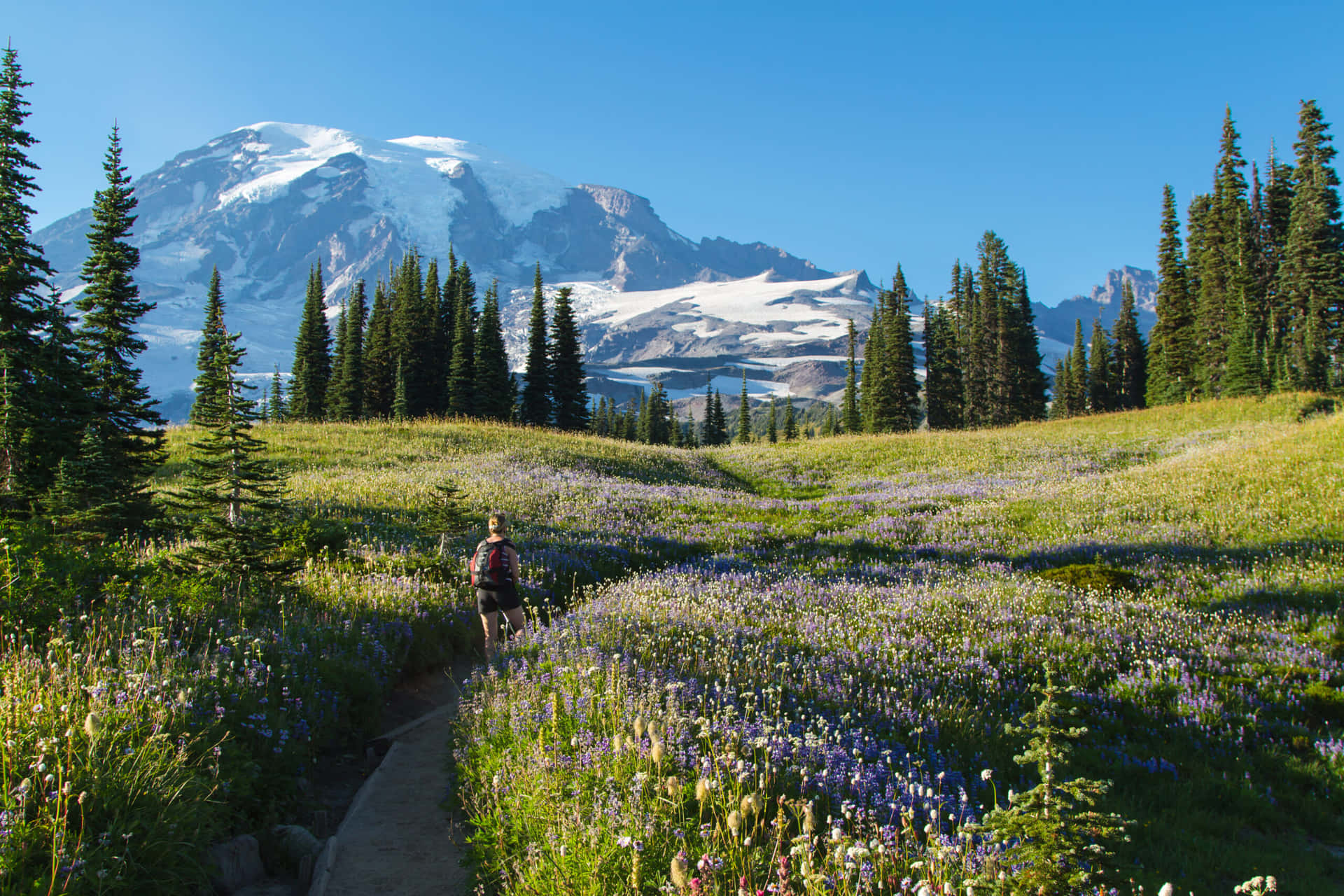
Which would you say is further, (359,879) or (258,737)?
(258,737)

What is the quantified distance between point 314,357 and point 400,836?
7455 centimetres

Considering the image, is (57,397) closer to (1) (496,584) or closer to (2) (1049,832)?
(1) (496,584)

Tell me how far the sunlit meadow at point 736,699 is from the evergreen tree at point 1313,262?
5405 centimetres

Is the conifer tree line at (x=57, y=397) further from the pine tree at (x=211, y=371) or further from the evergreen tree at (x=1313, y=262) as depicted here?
the evergreen tree at (x=1313, y=262)

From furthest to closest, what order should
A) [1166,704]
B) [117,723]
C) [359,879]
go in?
[1166,704] < [359,879] < [117,723]

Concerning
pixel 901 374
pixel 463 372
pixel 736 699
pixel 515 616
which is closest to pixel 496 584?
pixel 515 616

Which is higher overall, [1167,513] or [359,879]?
[1167,513]

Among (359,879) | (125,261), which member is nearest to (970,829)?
(359,879)

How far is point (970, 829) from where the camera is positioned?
10.8 feet

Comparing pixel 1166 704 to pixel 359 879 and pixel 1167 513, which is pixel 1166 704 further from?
pixel 1167 513

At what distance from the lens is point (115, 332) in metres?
19.6

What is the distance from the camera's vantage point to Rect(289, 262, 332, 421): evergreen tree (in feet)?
232

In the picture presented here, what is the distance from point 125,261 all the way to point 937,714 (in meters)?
25.1

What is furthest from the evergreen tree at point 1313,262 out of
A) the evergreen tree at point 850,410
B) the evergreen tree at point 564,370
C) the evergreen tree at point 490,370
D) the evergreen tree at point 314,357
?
the evergreen tree at point 314,357
